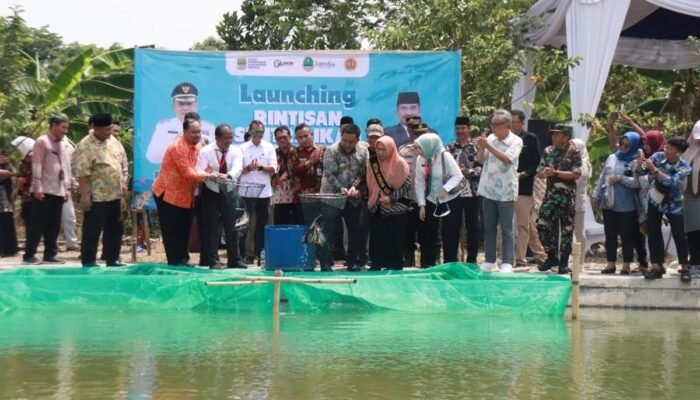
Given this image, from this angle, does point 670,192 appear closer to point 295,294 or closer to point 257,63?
point 295,294

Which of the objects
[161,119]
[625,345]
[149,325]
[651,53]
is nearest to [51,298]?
[149,325]

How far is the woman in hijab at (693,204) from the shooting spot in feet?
36.5

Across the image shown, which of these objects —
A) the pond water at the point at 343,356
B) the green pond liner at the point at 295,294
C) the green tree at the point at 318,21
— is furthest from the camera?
the green tree at the point at 318,21

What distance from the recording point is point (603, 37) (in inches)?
549

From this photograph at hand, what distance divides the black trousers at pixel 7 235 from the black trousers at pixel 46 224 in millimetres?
1021

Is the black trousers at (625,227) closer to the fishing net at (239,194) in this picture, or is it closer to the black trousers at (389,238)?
the black trousers at (389,238)

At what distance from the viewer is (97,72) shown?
2058cm

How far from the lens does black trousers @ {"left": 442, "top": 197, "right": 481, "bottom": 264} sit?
12258 millimetres

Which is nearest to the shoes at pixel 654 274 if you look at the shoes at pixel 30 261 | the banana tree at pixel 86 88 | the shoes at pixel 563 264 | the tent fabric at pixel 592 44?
the shoes at pixel 563 264

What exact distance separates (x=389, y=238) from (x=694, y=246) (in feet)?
9.45

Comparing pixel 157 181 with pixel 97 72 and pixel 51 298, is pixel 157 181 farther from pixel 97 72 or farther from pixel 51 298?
pixel 97 72

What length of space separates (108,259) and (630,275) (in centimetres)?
519

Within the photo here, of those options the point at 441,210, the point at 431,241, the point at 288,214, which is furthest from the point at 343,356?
the point at 288,214

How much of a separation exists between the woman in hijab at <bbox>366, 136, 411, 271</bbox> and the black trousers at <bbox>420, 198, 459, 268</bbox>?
41 centimetres
